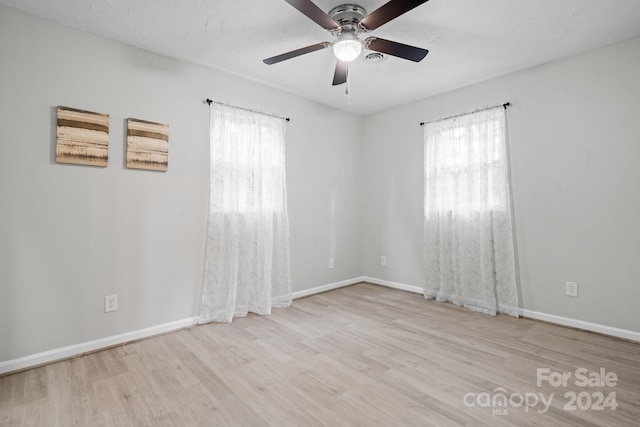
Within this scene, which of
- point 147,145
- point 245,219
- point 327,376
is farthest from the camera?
point 245,219

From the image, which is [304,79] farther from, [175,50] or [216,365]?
[216,365]

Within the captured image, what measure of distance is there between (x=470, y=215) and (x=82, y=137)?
12.1ft

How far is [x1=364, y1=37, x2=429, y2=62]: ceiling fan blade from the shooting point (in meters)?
2.12

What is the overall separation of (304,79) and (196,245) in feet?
6.76

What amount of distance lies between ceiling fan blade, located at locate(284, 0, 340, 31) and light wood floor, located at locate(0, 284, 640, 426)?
2.23m

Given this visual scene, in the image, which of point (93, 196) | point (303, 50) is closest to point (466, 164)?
point (303, 50)

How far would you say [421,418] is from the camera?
1.62 meters

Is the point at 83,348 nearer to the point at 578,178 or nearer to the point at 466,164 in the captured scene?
the point at 466,164

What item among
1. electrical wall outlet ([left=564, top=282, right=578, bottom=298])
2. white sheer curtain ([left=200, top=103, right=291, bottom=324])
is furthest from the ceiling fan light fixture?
electrical wall outlet ([left=564, top=282, right=578, bottom=298])

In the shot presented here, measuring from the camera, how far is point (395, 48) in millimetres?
2182

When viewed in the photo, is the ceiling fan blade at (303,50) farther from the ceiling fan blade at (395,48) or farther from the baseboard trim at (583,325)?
the baseboard trim at (583,325)

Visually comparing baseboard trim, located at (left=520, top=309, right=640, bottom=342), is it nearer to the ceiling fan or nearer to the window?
the window

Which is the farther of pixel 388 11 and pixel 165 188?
pixel 165 188

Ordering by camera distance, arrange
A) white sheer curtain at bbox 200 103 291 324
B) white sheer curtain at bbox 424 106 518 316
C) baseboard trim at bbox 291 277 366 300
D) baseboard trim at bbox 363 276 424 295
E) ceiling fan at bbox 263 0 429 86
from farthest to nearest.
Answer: baseboard trim at bbox 363 276 424 295 < baseboard trim at bbox 291 277 366 300 < white sheer curtain at bbox 424 106 518 316 < white sheer curtain at bbox 200 103 291 324 < ceiling fan at bbox 263 0 429 86
